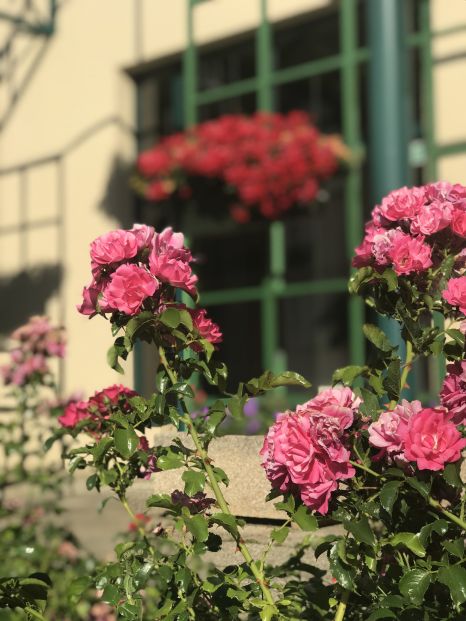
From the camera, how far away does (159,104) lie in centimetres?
761

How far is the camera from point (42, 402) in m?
4.22

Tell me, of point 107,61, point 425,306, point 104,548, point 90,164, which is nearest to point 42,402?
point 104,548

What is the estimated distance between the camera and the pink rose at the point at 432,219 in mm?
1795

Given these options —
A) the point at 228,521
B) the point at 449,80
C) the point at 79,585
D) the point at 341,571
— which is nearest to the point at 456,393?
the point at 341,571

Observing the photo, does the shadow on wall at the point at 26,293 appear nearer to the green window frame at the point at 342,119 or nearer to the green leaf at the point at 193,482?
the green window frame at the point at 342,119

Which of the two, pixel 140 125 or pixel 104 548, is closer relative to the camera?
pixel 104 548

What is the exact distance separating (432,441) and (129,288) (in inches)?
27.3

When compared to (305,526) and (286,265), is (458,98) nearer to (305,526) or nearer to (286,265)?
(286,265)

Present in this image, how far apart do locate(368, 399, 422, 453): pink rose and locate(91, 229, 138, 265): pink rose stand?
0.63 meters

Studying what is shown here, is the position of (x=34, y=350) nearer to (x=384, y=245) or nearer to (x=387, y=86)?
(x=387, y=86)

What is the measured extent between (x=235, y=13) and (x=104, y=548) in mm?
4626

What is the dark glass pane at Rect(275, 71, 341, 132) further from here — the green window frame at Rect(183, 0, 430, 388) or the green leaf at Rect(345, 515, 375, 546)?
the green leaf at Rect(345, 515, 375, 546)

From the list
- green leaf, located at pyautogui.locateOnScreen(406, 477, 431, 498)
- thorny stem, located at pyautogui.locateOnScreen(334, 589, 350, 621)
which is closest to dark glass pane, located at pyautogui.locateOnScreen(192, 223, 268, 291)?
thorny stem, located at pyautogui.locateOnScreen(334, 589, 350, 621)

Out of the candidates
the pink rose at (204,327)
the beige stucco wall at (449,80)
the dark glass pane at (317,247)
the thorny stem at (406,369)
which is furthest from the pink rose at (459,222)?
the dark glass pane at (317,247)
